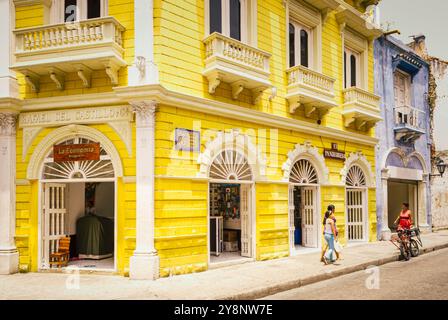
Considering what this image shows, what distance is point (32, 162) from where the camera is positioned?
33.7 ft

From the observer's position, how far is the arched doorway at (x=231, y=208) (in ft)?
36.9

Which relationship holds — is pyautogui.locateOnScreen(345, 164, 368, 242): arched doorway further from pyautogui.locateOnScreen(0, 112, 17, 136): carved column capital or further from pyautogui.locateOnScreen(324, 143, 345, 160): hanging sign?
pyautogui.locateOnScreen(0, 112, 17, 136): carved column capital

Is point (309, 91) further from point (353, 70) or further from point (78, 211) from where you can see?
point (78, 211)

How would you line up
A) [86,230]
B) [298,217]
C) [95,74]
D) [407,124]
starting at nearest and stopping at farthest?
[95,74] < [86,230] < [298,217] < [407,124]

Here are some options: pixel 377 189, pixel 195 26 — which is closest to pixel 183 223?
pixel 195 26

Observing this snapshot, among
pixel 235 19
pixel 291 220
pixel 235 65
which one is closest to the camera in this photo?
pixel 235 65

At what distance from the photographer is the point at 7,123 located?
10375 mm

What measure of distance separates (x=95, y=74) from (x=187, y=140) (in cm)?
269

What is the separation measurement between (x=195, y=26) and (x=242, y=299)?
6640mm

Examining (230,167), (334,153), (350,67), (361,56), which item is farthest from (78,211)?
(361,56)

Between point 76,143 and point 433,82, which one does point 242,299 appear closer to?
point 76,143

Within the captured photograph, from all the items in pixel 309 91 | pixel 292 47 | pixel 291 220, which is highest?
pixel 292 47

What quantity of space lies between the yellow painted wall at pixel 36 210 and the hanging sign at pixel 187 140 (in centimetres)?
105

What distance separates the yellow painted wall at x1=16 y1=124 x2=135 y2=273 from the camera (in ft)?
31.3
